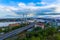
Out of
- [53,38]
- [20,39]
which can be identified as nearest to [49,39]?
[53,38]

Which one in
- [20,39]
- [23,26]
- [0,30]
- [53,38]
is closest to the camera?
[20,39]

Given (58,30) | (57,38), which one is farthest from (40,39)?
(58,30)

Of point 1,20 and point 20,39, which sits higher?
point 1,20

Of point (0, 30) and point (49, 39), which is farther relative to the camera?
point (0, 30)

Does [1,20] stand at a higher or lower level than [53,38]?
higher

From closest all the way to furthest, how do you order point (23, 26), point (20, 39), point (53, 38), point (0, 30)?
1. point (20, 39)
2. point (53, 38)
3. point (0, 30)
4. point (23, 26)

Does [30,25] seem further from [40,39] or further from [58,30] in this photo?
[40,39]

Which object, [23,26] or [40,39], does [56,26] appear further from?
[40,39]

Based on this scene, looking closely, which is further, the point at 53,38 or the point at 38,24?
the point at 38,24

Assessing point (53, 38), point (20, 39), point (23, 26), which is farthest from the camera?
point (23, 26)
